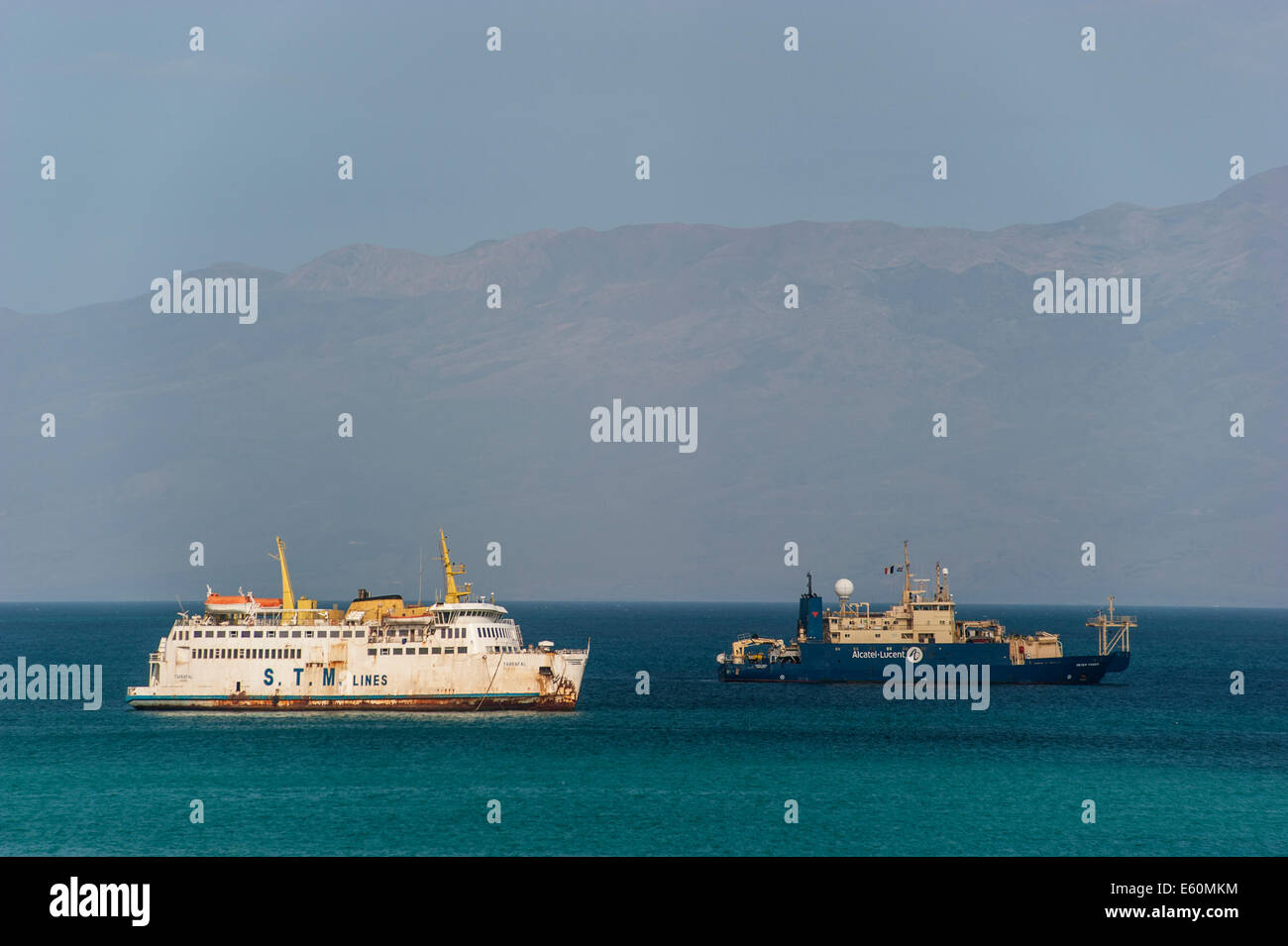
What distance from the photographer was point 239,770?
66875 millimetres

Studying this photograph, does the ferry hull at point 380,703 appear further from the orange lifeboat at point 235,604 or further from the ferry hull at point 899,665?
the ferry hull at point 899,665

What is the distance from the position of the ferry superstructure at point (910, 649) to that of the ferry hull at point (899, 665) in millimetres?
72

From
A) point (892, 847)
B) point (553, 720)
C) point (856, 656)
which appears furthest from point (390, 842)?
point (856, 656)

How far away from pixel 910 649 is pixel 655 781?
5301 centimetres

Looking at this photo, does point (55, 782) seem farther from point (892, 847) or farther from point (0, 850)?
point (892, 847)

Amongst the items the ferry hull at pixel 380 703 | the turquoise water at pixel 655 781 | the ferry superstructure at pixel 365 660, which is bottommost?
the turquoise water at pixel 655 781

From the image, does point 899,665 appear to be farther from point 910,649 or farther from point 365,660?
point 365,660

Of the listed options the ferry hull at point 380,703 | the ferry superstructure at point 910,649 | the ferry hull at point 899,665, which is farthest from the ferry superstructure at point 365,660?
the ferry hull at point 899,665

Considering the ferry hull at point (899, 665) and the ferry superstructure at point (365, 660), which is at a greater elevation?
the ferry superstructure at point (365, 660)

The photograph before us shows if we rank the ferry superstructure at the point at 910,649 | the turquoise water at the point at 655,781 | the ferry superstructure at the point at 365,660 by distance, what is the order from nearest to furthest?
the turquoise water at the point at 655,781, the ferry superstructure at the point at 365,660, the ferry superstructure at the point at 910,649

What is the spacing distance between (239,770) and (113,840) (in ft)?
46.5

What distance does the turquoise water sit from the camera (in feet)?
175

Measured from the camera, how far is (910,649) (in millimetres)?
114000

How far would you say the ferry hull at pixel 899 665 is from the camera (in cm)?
11400
